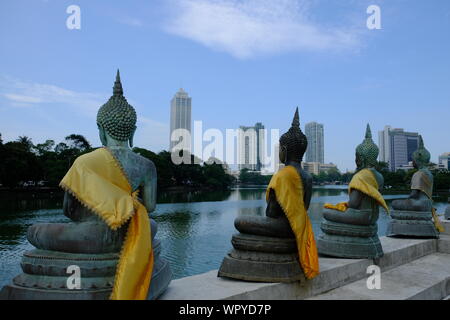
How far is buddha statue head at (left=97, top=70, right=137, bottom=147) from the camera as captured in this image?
10.5 feet

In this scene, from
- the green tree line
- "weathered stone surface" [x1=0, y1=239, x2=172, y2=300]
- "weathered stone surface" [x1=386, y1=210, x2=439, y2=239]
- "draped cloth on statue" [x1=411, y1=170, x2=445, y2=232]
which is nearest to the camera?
"weathered stone surface" [x1=0, y1=239, x2=172, y2=300]

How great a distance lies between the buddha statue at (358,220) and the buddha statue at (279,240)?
130 cm

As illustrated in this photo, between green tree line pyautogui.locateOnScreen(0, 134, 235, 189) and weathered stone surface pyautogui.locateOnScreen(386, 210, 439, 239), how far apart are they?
39.7m

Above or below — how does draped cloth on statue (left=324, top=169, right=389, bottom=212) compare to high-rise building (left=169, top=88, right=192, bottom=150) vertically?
below

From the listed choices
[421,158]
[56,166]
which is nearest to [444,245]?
[421,158]

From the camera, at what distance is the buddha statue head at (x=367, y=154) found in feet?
17.8

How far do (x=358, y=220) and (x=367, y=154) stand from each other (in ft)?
3.28

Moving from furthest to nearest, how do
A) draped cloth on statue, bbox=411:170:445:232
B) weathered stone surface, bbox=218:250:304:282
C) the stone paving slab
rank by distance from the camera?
draped cloth on statue, bbox=411:170:445:232, the stone paving slab, weathered stone surface, bbox=218:250:304:282

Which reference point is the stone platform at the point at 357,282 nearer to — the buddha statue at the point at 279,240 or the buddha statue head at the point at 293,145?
the buddha statue at the point at 279,240

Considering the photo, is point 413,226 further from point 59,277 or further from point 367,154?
point 59,277

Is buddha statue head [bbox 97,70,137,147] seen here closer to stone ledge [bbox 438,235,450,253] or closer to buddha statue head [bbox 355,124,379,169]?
buddha statue head [bbox 355,124,379,169]

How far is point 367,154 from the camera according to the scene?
213 inches

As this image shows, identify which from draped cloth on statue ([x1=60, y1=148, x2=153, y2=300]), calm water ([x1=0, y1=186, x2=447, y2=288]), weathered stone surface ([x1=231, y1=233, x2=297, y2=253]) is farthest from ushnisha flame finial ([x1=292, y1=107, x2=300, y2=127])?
calm water ([x1=0, y1=186, x2=447, y2=288])

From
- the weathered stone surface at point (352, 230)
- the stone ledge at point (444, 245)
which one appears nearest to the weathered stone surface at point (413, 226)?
the stone ledge at point (444, 245)
